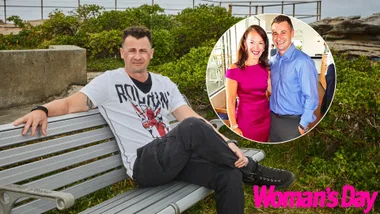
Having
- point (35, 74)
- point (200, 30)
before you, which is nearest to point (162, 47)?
point (200, 30)

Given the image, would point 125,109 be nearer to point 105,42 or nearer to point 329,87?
point 329,87

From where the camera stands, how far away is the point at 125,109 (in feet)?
11.3

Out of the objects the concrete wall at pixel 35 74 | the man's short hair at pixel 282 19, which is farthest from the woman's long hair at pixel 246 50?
the concrete wall at pixel 35 74

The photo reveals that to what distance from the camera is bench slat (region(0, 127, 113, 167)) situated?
2.84m

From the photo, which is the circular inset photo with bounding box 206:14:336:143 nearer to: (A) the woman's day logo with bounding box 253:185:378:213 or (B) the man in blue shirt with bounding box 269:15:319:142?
(B) the man in blue shirt with bounding box 269:15:319:142

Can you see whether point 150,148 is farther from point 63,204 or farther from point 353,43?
point 353,43

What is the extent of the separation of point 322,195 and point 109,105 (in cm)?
199

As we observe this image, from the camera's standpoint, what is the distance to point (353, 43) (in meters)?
9.15

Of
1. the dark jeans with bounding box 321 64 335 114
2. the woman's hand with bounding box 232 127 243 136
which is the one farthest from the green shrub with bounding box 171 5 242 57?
the dark jeans with bounding box 321 64 335 114

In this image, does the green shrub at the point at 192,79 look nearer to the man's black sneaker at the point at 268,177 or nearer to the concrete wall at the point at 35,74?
the concrete wall at the point at 35,74

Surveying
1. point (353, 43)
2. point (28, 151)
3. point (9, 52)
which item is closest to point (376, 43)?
point (353, 43)

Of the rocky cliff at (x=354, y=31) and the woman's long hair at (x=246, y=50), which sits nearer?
the woman's long hair at (x=246, y=50)

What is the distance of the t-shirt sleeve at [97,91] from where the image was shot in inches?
131

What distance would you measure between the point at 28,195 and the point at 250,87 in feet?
5.14
